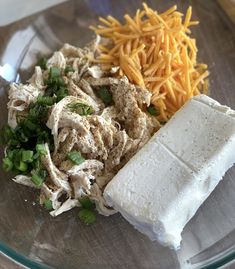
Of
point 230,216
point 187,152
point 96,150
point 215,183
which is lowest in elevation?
point 230,216

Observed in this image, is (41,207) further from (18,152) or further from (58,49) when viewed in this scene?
(58,49)

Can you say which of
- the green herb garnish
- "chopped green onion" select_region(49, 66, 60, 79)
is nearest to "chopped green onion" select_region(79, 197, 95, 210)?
→ the green herb garnish

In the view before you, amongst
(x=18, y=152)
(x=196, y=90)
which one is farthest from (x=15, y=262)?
(x=196, y=90)

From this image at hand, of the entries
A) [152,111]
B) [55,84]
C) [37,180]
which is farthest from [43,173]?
[152,111]

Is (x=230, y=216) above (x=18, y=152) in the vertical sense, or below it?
below

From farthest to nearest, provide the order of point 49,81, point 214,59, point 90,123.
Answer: point 214,59 < point 49,81 < point 90,123

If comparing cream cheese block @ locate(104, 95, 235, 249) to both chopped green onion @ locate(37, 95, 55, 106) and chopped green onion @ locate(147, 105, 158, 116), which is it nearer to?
chopped green onion @ locate(147, 105, 158, 116)

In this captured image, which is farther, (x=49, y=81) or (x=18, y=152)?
(x=49, y=81)
